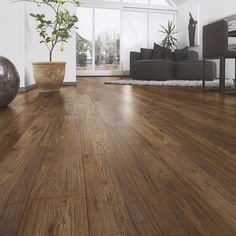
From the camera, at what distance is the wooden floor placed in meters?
0.51

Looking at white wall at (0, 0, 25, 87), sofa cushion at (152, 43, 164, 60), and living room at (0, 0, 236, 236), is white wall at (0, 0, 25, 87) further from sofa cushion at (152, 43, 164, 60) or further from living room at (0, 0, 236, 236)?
sofa cushion at (152, 43, 164, 60)

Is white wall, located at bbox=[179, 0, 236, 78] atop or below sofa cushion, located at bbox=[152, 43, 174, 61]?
atop

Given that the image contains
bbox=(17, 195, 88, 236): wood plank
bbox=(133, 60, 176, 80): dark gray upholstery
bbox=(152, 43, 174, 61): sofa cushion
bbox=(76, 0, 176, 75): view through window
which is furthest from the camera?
bbox=(76, 0, 176, 75): view through window

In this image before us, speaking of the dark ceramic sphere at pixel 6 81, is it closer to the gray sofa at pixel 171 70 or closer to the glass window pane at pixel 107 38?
the gray sofa at pixel 171 70

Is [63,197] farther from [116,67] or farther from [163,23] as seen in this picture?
[163,23]

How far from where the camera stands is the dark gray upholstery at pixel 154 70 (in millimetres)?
4746

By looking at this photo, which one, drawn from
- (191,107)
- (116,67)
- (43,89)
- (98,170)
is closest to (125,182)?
(98,170)

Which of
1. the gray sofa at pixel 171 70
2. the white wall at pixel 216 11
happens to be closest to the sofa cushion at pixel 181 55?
the gray sofa at pixel 171 70

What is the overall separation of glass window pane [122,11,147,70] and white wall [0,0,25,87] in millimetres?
4744

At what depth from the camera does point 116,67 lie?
24.7 ft

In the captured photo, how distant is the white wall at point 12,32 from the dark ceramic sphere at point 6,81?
3.35 feet

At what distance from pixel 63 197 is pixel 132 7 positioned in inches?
289

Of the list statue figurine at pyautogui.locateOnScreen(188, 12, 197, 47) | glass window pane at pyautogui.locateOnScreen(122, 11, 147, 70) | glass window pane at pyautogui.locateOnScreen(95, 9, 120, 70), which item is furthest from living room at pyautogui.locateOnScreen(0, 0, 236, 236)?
glass window pane at pyautogui.locateOnScreen(122, 11, 147, 70)

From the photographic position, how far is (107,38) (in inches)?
291
